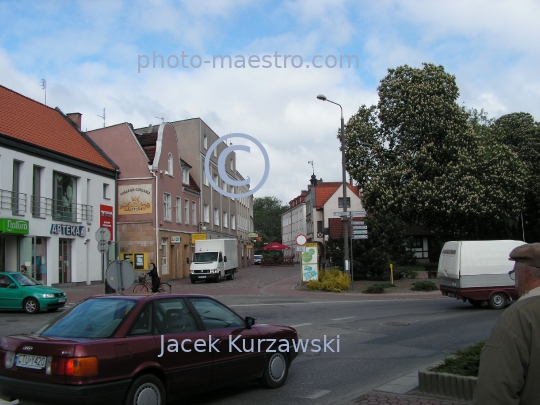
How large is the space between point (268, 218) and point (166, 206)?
343 ft

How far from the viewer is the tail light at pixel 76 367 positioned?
5.16 m

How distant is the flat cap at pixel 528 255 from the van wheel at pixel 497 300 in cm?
1587

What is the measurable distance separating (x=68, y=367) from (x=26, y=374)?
23.3 inches

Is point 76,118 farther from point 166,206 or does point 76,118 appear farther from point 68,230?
point 68,230

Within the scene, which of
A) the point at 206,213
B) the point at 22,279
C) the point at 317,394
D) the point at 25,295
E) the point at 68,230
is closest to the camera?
the point at 317,394

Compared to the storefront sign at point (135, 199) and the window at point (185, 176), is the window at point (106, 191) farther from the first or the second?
the window at point (185, 176)

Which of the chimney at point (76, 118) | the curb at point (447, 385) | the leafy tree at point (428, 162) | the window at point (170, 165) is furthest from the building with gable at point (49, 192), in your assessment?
the curb at point (447, 385)

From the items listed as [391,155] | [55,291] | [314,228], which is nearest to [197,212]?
[391,155]

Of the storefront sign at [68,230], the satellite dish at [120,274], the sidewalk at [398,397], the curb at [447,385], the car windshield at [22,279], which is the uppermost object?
the storefront sign at [68,230]

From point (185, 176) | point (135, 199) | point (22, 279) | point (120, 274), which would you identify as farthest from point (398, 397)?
point (185, 176)

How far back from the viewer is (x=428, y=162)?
119 feet

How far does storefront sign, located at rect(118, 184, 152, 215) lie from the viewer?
37.6 meters

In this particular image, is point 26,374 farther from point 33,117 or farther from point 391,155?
point 391,155

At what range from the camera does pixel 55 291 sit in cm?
1950
